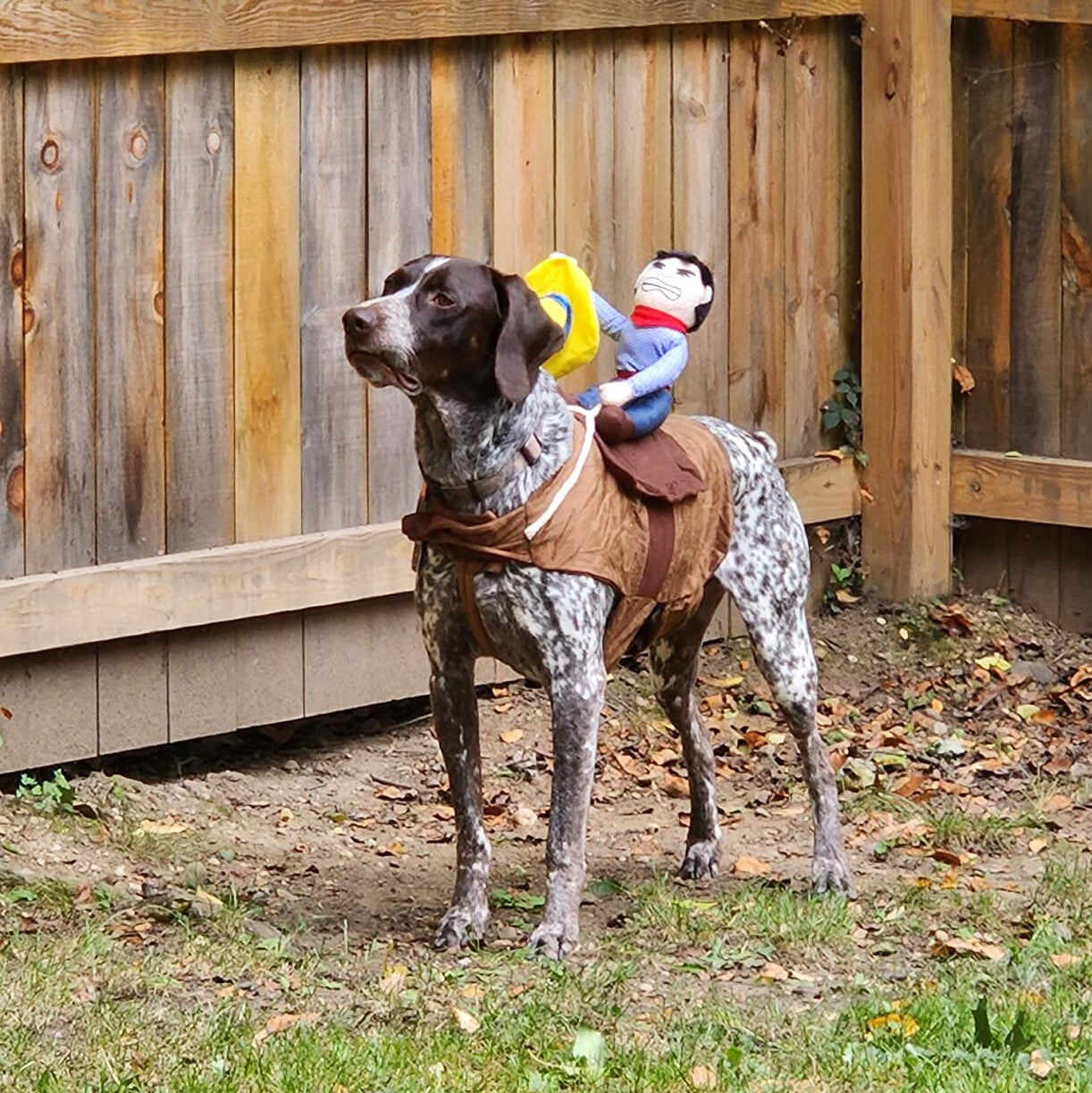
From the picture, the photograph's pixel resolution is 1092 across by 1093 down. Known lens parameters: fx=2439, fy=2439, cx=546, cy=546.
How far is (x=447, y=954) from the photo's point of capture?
18.2 ft

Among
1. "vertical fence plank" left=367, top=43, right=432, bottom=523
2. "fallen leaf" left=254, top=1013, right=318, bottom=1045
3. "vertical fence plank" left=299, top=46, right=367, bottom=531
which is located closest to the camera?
"fallen leaf" left=254, top=1013, right=318, bottom=1045

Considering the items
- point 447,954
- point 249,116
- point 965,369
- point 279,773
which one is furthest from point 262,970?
point 965,369

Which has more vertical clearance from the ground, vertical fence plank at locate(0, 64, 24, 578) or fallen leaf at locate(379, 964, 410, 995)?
vertical fence plank at locate(0, 64, 24, 578)

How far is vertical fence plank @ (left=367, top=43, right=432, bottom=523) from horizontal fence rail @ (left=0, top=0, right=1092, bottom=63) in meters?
0.13

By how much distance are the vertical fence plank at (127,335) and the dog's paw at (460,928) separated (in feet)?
4.88

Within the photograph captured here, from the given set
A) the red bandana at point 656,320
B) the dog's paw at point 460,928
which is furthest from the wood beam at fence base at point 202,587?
the red bandana at point 656,320

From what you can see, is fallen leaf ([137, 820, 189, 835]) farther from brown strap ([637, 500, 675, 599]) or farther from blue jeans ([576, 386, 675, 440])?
blue jeans ([576, 386, 675, 440])

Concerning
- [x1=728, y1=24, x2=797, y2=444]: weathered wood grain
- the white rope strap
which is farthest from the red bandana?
[x1=728, y1=24, x2=797, y2=444]: weathered wood grain

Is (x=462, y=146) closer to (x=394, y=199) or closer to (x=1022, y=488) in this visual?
(x=394, y=199)

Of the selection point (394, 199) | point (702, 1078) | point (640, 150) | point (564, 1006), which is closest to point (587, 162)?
point (640, 150)

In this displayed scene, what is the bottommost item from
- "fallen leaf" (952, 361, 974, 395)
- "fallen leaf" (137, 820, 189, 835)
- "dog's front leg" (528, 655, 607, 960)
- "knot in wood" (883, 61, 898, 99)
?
"fallen leaf" (137, 820, 189, 835)

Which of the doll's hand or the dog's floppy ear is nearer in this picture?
the dog's floppy ear

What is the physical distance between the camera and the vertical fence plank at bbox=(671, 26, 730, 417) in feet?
26.2

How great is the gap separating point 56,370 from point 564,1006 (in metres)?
2.39
